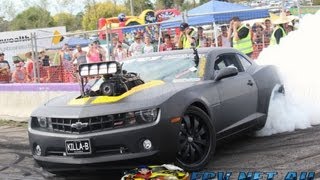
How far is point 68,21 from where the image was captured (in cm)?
8581

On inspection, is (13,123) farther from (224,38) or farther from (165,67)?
(165,67)

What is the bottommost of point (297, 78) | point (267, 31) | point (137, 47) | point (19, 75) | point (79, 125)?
point (19, 75)

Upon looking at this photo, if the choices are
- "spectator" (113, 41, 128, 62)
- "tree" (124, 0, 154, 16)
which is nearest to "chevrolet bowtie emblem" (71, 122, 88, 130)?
"spectator" (113, 41, 128, 62)

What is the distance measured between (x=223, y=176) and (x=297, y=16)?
7.03 m

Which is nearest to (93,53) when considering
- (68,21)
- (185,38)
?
(185,38)

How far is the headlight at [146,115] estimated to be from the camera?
17.3 feet

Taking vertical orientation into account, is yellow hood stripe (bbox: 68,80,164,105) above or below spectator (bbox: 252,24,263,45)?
below

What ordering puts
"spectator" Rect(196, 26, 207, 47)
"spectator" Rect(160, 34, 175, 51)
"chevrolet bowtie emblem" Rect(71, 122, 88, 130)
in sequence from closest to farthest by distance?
"chevrolet bowtie emblem" Rect(71, 122, 88, 130) < "spectator" Rect(196, 26, 207, 47) < "spectator" Rect(160, 34, 175, 51)

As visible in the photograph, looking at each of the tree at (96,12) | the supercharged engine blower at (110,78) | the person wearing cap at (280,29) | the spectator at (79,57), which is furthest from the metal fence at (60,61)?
the tree at (96,12)

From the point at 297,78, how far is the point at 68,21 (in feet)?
262

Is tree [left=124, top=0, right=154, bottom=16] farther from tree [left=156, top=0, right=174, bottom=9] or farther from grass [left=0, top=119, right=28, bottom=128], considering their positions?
grass [left=0, top=119, right=28, bottom=128]

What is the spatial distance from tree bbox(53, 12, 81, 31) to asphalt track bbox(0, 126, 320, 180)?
7804 cm

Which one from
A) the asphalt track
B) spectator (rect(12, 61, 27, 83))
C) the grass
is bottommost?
the grass

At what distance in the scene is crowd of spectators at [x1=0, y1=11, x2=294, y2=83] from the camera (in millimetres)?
11227
